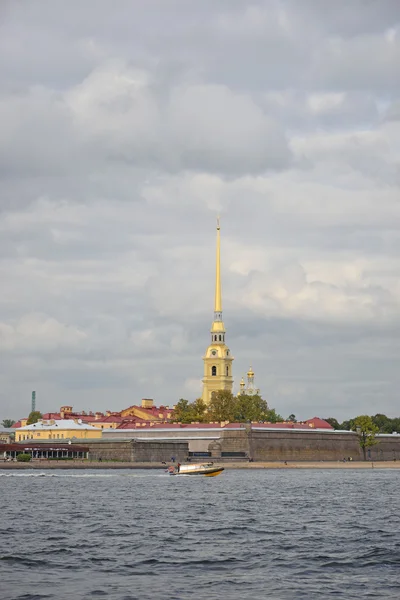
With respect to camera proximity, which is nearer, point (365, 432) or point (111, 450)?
point (111, 450)

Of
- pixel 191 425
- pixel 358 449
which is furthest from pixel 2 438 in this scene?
pixel 358 449

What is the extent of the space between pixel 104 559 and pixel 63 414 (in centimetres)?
13630

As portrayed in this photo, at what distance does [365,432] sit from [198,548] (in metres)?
122

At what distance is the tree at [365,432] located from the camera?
153250mm

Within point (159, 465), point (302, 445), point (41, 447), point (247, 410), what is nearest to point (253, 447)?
point (302, 445)

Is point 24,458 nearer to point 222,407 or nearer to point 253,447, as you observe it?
point 253,447

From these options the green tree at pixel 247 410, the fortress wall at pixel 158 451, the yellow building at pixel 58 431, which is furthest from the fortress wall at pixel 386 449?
the yellow building at pixel 58 431

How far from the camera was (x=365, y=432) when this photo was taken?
508 ft

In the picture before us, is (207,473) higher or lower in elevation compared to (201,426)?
lower

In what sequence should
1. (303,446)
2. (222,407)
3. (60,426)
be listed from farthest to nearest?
(222,407), (60,426), (303,446)

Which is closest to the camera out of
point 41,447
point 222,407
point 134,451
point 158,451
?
point 134,451

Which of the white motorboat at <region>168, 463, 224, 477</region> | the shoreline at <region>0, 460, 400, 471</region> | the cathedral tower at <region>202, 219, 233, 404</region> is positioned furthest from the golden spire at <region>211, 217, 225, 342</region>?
the white motorboat at <region>168, 463, 224, 477</region>

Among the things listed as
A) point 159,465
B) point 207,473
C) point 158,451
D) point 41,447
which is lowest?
point 207,473

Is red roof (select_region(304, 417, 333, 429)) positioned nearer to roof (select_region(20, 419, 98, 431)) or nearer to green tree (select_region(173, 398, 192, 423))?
green tree (select_region(173, 398, 192, 423))
